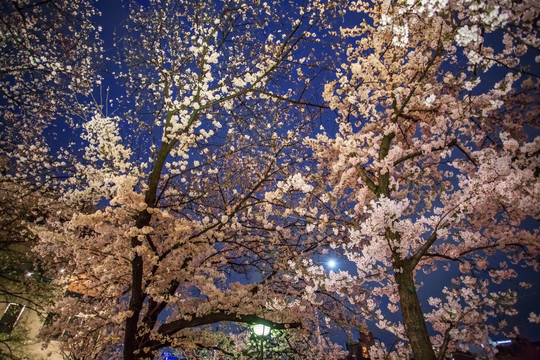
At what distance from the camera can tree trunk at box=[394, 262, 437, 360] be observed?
4.63 metres

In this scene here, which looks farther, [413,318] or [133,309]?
[133,309]

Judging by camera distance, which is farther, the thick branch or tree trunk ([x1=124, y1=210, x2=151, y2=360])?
the thick branch

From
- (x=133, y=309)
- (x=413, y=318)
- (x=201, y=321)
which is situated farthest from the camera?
(x=201, y=321)

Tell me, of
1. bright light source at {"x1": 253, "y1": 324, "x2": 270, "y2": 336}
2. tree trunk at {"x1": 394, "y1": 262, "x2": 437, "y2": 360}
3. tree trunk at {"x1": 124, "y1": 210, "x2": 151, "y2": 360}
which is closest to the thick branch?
bright light source at {"x1": 253, "y1": 324, "x2": 270, "y2": 336}

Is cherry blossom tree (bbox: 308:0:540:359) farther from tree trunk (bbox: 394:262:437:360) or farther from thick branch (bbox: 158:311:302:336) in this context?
thick branch (bbox: 158:311:302:336)

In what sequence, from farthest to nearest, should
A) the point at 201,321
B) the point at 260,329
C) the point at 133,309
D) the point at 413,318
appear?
the point at 260,329, the point at 201,321, the point at 133,309, the point at 413,318

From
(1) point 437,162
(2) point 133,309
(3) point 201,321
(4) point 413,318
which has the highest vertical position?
(1) point 437,162

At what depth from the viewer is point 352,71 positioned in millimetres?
8547

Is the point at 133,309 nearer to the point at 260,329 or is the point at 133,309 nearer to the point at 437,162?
the point at 260,329

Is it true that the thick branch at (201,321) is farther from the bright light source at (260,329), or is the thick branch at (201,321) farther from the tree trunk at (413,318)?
the tree trunk at (413,318)

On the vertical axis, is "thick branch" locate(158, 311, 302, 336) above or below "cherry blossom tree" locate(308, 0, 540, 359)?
below

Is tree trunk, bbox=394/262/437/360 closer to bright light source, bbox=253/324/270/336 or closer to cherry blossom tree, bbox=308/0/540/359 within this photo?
cherry blossom tree, bbox=308/0/540/359

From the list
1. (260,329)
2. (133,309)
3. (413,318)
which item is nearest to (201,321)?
(260,329)

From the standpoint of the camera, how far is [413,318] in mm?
4934
